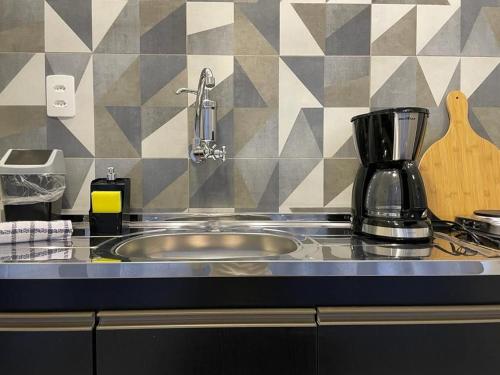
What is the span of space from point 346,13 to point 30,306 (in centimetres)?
117

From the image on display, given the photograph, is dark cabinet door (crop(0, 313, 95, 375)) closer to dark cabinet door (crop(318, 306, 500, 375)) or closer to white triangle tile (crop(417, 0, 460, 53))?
dark cabinet door (crop(318, 306, 500, 375))

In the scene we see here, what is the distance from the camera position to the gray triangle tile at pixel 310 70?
4.14 ft

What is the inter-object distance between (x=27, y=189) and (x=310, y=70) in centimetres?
90

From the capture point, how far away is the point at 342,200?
1.29m

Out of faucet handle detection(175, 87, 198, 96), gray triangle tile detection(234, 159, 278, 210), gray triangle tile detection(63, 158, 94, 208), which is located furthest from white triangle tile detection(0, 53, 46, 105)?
gray triangle tile detection(234, 159, 278, 210)

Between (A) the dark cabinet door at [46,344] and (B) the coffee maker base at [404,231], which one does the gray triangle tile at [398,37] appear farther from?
(A) the dark cabinet door at [46,344]

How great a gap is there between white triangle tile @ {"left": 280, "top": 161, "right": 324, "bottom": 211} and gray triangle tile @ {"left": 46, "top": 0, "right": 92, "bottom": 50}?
803 mm

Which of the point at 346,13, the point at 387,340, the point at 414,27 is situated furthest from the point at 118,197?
the point at 414,27

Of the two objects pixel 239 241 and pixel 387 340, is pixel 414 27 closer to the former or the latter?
pixel 239 241

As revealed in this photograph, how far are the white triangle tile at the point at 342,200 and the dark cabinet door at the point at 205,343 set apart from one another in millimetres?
615

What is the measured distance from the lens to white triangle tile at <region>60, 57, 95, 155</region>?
4.06 ft

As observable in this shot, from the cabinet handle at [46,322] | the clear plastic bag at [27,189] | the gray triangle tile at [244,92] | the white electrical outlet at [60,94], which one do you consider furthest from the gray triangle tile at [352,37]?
the cabinet handle at [46,322]

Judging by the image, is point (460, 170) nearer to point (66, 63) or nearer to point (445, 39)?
point (445, 39)

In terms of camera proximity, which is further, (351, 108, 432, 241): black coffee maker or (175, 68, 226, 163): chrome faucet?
(175, 68, 226, 163): chrome faucet
